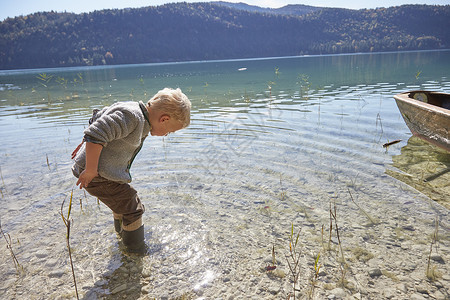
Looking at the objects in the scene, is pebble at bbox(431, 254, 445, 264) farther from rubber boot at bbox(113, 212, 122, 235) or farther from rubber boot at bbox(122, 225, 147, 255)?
rubber boot at bbox(113, 212, 122, 235)

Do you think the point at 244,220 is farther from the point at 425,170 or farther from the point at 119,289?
the point at 425,170

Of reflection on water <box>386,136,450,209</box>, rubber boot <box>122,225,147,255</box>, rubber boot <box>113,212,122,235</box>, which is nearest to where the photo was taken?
rubber boot <box>122,225,147,255</box>

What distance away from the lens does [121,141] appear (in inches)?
108

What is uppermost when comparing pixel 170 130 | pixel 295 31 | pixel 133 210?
pixel 295 31

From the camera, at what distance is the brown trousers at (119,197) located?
2.89 meters

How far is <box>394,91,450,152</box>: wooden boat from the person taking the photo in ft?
18.7

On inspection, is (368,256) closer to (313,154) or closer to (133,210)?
(133,210)

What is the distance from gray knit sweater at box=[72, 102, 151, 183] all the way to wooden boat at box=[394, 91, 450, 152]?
5.80 metres

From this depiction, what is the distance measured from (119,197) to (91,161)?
0.67 metres

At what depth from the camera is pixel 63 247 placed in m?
3.51

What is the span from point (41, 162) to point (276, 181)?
17.1ft

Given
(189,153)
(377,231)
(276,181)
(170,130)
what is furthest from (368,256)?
(189,153)

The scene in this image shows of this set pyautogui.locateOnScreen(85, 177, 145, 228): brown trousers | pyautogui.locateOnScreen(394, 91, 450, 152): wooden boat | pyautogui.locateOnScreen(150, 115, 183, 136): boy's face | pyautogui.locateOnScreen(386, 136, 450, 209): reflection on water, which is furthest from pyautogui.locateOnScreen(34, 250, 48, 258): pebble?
pyautogui.locateOnScreen(394, 91, 450, 152): wooden boat

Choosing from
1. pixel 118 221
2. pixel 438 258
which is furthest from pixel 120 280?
pixel 438 258
